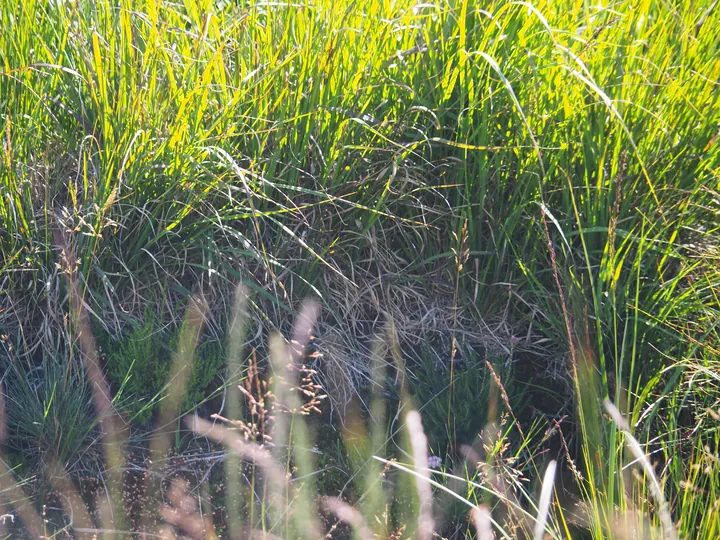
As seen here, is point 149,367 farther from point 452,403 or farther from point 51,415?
point 452,403

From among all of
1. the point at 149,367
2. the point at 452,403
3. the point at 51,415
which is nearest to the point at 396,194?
the point at 452,403

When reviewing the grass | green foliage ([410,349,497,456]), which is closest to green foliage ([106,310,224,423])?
the grass

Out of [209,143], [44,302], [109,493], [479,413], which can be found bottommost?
[109,493]

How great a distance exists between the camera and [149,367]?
189cm

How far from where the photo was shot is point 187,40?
211 centimetres

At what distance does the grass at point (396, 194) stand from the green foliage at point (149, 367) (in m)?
0.05

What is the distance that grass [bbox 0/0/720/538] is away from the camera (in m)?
1.88

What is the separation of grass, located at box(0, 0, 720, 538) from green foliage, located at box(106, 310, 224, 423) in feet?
0.17

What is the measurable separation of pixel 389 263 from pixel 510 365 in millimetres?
453

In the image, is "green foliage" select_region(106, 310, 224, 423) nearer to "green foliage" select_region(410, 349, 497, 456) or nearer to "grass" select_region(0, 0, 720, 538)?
"grass" select_region(0, 0, 720, 538)

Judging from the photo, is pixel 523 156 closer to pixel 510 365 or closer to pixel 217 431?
pixel 510 365

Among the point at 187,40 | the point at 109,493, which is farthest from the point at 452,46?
the point at 109,493

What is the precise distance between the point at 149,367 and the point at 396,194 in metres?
0.83

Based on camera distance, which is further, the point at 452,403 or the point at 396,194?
the point at 396,194
